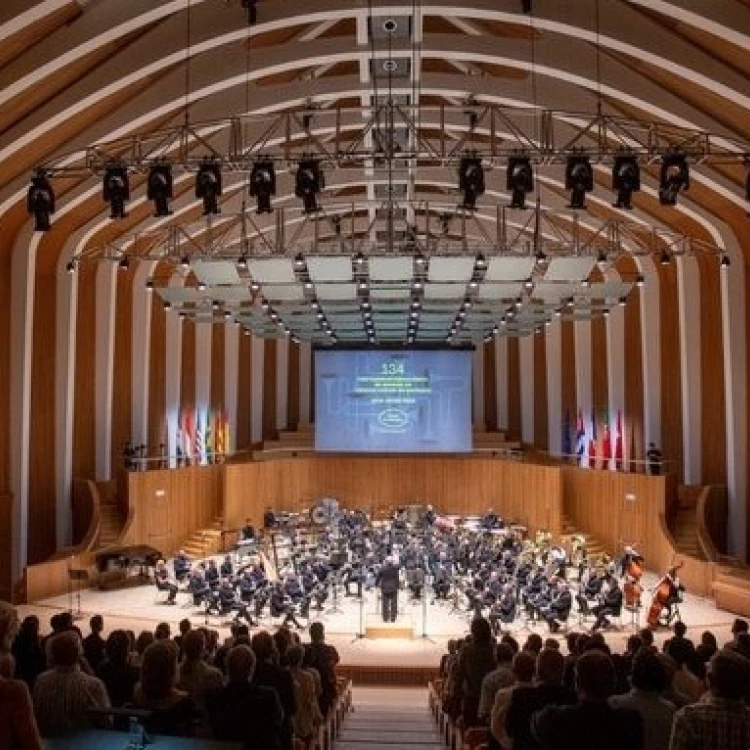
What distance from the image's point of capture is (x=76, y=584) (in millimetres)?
21281

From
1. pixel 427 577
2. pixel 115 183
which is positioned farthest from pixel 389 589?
pixel 115 183

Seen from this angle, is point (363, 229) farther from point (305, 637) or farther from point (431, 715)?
point (431, 715)

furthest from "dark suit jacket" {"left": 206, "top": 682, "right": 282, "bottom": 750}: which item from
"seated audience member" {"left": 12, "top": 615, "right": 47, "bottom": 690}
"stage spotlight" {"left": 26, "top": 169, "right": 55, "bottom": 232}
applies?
"stage spotlight" {"left": 26, "top": 169, "right": 55, "bottom": 232}

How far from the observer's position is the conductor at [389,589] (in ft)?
58.4

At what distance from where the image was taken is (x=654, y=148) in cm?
1316

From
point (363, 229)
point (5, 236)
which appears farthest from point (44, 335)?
point (363, 229)

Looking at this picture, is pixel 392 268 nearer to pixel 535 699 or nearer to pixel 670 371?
pixel 670 371

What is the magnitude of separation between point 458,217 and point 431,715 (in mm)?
17841

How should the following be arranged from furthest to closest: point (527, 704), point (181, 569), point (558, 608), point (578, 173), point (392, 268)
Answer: point (181, 569) < point (392, 268) < point (558, 608) < point (578, 173) < point (527, 704)

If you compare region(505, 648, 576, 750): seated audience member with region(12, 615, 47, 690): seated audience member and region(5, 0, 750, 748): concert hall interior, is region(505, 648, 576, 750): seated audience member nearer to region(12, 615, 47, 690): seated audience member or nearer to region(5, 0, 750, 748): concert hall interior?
region(12, 615, 47, 690): seated audience member

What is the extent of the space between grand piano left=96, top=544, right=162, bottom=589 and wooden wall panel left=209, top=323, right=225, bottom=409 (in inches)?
345

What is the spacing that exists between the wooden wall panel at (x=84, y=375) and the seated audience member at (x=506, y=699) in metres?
19.2

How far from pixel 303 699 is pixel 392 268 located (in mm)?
10080

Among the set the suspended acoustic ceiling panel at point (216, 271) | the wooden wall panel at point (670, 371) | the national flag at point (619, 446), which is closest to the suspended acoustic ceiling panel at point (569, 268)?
the suspended acoustic ceiling panel at point (216, 271)
